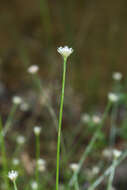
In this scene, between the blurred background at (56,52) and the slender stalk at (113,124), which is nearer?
the slender stalk at (113,124)

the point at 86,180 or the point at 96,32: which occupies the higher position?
the point at 96,32

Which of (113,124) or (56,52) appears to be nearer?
(113,124)

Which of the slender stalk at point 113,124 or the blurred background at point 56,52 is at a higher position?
the blurred background at point 56,52

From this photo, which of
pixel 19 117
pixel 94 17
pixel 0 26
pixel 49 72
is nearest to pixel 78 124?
pixel 19 117

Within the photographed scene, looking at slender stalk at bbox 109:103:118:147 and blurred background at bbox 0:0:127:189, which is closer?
slender stalk at bbox 109:103:118:147

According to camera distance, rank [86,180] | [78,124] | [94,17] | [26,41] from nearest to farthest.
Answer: [86,180]
[78,124]
[94,17]
[26,41]

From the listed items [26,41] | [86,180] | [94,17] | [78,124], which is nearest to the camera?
[86,180]

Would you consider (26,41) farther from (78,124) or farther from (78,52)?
(78,124)

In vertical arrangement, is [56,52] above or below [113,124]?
above
